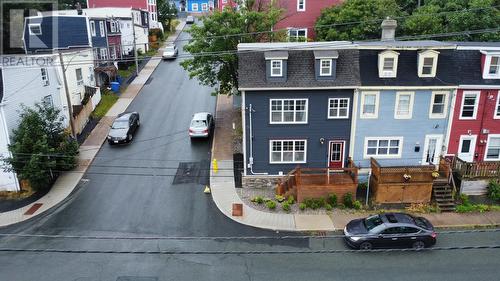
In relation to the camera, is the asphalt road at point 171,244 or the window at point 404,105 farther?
the window at point 404,105

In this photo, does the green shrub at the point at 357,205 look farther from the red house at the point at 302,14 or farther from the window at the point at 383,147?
the red house at the point at 302,14

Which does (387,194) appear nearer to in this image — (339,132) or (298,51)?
(339,132)

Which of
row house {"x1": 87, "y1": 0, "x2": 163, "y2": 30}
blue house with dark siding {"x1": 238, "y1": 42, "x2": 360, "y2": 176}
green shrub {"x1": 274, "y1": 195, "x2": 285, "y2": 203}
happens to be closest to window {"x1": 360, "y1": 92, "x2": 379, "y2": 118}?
blue house with dark siding {"x1": 238, "y1": 42, "x2": 360, "y2": 176}

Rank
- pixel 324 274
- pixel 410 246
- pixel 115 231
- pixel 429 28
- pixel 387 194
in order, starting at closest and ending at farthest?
1. pixel 324 274
2. pixel 410 246
3. pixel 115 231
4. pixel 387 194
5. pixel 429 28

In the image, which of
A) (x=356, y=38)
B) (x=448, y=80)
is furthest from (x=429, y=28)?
(x=448, y=80)

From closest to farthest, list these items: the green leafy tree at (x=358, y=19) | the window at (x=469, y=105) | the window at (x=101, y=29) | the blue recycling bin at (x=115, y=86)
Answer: the window at (x=469, y=105) < the green leafy tree at (x=358, y=19) < the blue recycling bin at (x=115, y=86) < the window at (x=101, y=29)

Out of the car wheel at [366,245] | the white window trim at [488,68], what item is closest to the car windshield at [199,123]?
the car wheel at [366,245]

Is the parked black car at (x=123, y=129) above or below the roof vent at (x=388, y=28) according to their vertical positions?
below
